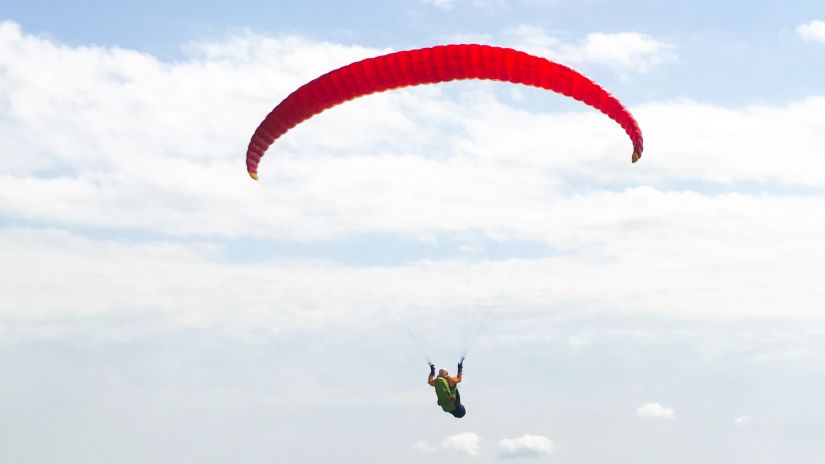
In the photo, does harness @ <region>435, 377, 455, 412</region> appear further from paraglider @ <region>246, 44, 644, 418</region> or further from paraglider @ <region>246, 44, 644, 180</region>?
paraglider @ <region>246, 44, 644, 180</region>

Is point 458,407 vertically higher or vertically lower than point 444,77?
lower

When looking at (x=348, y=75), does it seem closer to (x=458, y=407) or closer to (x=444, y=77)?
(x=444, y=77)

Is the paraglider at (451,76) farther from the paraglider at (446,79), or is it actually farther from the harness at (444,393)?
the harness at (444,393)

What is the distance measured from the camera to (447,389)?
134 feet

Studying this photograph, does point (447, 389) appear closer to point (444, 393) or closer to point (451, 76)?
point (444, 393)

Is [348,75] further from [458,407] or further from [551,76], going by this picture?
[458,407]

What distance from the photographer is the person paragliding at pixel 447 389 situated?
40750 millimetres

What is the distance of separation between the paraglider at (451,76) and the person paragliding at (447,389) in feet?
29.3

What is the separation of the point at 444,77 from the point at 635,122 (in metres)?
6.08

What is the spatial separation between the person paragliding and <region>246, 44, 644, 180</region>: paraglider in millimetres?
8932

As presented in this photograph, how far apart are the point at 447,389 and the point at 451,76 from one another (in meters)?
9.84

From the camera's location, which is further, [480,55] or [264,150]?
[264,150]

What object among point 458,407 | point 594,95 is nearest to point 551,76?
point 594,95

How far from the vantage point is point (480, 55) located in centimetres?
3891
